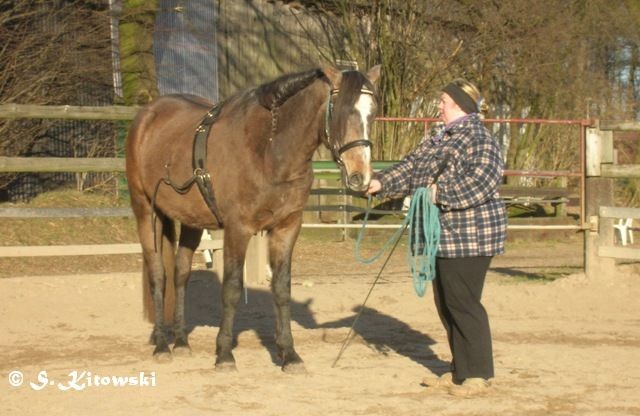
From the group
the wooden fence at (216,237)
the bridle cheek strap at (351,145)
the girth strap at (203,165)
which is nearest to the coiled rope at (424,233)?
the bridle cheek strap at (351,145)

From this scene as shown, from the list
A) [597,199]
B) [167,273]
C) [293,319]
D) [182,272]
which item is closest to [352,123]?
[182,272]

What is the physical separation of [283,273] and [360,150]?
1217mm

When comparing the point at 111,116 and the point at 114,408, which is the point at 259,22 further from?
the point at 114,408

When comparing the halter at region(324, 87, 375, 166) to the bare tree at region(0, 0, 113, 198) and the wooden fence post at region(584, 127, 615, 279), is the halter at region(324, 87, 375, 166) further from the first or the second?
the bare tree at region(0, 0, 113, 198)

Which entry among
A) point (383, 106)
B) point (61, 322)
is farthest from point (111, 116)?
point (383, 106)

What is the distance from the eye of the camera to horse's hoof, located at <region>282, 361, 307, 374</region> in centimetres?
585

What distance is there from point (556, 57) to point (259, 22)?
214 inches

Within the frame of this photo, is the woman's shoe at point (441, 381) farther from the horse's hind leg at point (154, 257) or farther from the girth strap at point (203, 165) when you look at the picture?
the horse's hind leg at point (154, 257)

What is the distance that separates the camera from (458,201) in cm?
507

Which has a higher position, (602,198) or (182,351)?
(602,198)

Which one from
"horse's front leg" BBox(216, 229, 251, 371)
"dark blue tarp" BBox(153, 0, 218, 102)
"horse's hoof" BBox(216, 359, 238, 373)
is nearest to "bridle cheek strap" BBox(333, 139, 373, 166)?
"horse's front leg" BBox(216, 229, 251, 371)

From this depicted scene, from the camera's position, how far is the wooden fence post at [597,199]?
9.37m

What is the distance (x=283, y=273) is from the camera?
244 inches

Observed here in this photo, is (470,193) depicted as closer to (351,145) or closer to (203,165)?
(351,145)
